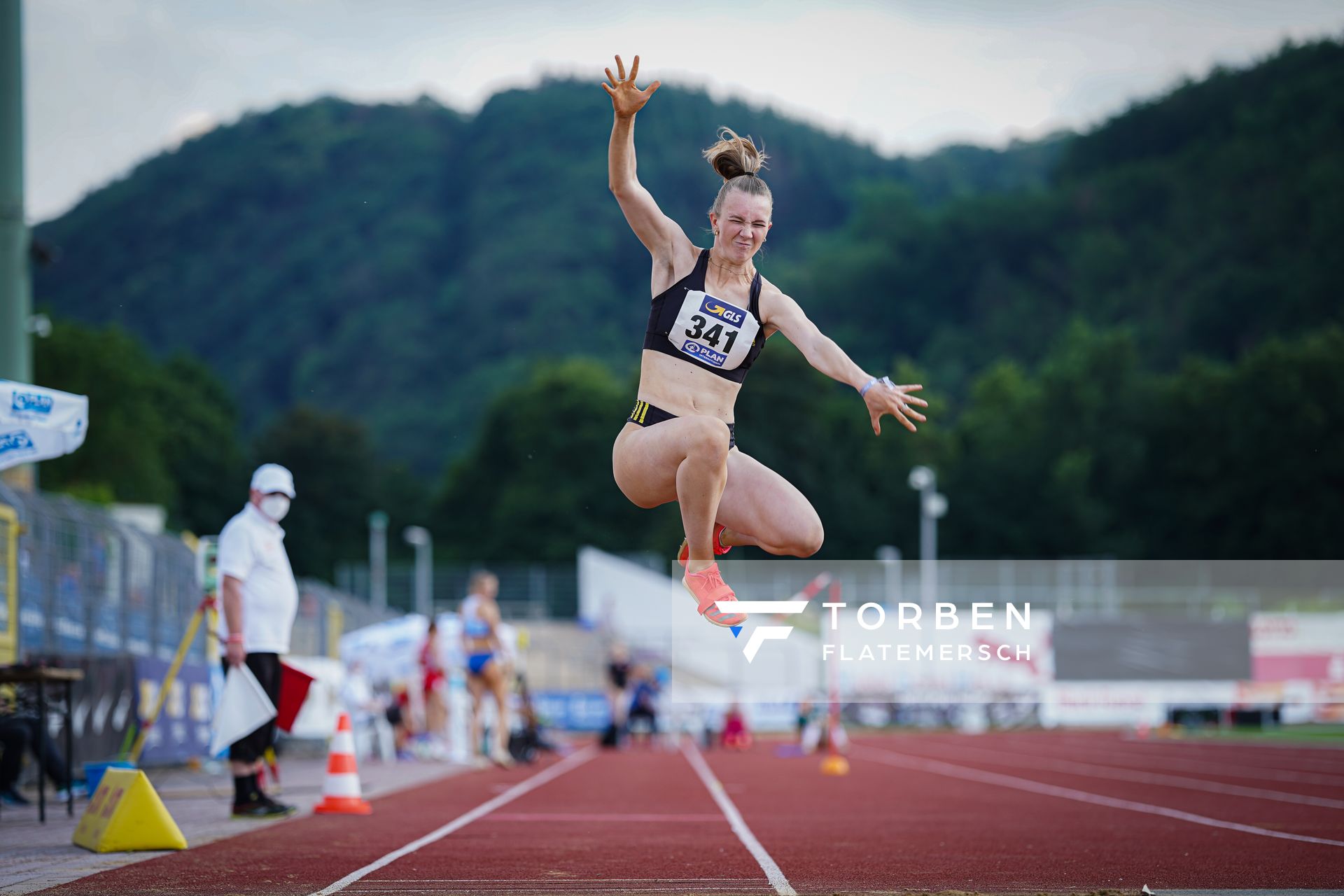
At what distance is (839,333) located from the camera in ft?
314

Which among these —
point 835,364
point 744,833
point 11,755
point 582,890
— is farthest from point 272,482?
point 835,364

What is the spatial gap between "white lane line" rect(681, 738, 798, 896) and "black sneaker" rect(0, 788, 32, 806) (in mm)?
4933

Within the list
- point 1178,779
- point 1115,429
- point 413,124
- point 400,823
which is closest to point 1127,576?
point 1115,429

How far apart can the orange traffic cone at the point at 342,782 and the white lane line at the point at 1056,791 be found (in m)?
5.73

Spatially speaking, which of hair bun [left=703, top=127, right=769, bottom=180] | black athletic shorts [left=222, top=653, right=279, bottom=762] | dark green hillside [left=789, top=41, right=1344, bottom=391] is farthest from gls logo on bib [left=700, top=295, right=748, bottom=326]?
dark green hillside [left=789, top=41, right=1344, bottom=391]

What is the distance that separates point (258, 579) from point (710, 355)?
4214 millimetres

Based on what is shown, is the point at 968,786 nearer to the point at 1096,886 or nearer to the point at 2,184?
the point at 1096,886

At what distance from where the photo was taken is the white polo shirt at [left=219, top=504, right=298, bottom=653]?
9.74 metres

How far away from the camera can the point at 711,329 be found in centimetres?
689

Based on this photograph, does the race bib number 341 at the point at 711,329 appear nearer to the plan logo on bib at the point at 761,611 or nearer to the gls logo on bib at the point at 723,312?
the gls logo on bib at the point at 723,312

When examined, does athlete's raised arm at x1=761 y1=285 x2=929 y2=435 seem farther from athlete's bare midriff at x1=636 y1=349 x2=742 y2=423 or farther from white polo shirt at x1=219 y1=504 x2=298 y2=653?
white polo shirt at x1=219 y1=504 x2=298 y2=653

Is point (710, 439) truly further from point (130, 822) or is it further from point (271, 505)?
point (271, 505)

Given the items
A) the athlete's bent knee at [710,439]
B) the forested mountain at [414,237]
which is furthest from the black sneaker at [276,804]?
the forested mountain at [414,237]

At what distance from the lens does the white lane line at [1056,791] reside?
9.67 metres
